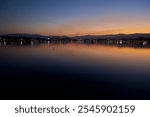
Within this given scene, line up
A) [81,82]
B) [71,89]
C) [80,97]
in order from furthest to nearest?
[81,82], [71,89], [80,97]

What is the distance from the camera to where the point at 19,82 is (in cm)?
841

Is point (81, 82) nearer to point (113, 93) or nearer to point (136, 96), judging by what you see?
point (113, 93)

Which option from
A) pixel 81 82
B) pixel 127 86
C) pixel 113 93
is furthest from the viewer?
pixel 81 82

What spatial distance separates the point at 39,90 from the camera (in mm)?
7172

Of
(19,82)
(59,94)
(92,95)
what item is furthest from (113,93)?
(19,82)

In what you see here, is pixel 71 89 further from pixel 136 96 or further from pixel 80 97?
pixel 136 96

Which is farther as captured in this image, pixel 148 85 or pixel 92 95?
pixel 148 85

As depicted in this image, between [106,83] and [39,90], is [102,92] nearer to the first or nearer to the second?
[106,83]

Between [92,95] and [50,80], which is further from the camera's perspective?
[50,80]

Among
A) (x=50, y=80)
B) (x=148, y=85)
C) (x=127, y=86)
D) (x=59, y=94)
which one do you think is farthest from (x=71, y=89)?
(x=148, y=85)

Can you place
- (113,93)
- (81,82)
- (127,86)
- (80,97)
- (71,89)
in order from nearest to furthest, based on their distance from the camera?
(80,97) → (113,93) → (71,89) → (127,86) → (81,82)

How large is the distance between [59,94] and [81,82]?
Answer: 6.48 ft

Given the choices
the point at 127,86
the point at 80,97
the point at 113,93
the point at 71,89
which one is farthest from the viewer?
the point at 127,86

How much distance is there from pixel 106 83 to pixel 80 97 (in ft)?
7.63
